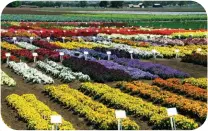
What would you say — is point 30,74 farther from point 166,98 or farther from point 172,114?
point 172,114

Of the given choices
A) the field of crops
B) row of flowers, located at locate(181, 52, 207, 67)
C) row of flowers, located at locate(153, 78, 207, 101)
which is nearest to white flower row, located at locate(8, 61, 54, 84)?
the field of crops

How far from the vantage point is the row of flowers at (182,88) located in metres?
14.3

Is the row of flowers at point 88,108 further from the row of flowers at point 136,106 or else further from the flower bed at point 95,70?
the flower bed at point 95,70

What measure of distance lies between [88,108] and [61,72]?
5.77 meters

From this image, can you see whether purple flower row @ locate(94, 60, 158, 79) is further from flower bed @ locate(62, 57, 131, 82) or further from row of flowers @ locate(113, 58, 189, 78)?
row of flowers @ locate(113, 58, 189, 78)

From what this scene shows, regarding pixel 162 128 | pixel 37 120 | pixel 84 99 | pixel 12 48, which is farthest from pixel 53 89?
pixel 12 48

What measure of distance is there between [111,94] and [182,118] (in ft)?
11.2

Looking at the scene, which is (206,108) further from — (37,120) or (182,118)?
(37,120)

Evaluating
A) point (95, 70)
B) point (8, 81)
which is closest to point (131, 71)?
point (95, 70)

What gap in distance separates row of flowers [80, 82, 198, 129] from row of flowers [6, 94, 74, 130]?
2.10m

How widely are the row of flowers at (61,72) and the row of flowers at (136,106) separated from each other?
4.51ft

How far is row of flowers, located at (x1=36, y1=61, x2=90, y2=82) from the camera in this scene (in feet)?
56.8

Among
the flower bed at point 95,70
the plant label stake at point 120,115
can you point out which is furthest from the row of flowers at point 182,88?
the plant label stake at point 120,115

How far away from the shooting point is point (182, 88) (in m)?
15.2
